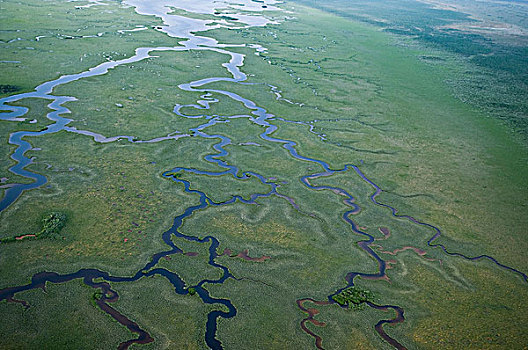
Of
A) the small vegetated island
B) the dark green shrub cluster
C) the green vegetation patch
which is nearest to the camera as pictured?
the small vegetated island

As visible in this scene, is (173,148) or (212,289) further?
(173,148)

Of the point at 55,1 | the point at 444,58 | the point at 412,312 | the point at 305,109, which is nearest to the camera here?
the point at 412,312

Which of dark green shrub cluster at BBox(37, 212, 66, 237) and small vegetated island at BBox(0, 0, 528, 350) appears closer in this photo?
small vegetated island at BBox(0, 0, 528, 350)

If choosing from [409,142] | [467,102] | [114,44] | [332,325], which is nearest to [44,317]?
[332,325]

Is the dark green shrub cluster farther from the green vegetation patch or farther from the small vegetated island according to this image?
the green vegetation patch

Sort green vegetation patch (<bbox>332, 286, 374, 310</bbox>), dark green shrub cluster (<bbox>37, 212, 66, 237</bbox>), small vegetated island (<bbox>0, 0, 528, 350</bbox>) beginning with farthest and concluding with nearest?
dark green shrub cluster (<bbox>37, 212, 66, 237</bbox>), green vegetation patch (<bbox>332, 286, 374, 310</bbox>), small vegetated island (<bbox>0, 0, 528, 350</bbox>)

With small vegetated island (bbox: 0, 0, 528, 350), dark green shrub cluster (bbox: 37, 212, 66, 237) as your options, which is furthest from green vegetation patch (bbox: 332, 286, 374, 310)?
dark green shrub cluster (bbox: 37, 212, 66, 237)

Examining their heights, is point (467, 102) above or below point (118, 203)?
above

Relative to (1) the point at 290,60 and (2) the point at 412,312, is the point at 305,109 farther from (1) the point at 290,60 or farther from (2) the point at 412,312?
(2) the point at 412,312

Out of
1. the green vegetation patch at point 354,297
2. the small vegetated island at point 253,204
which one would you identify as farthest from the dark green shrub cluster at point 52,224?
the green vegetation patch at point 354,297
